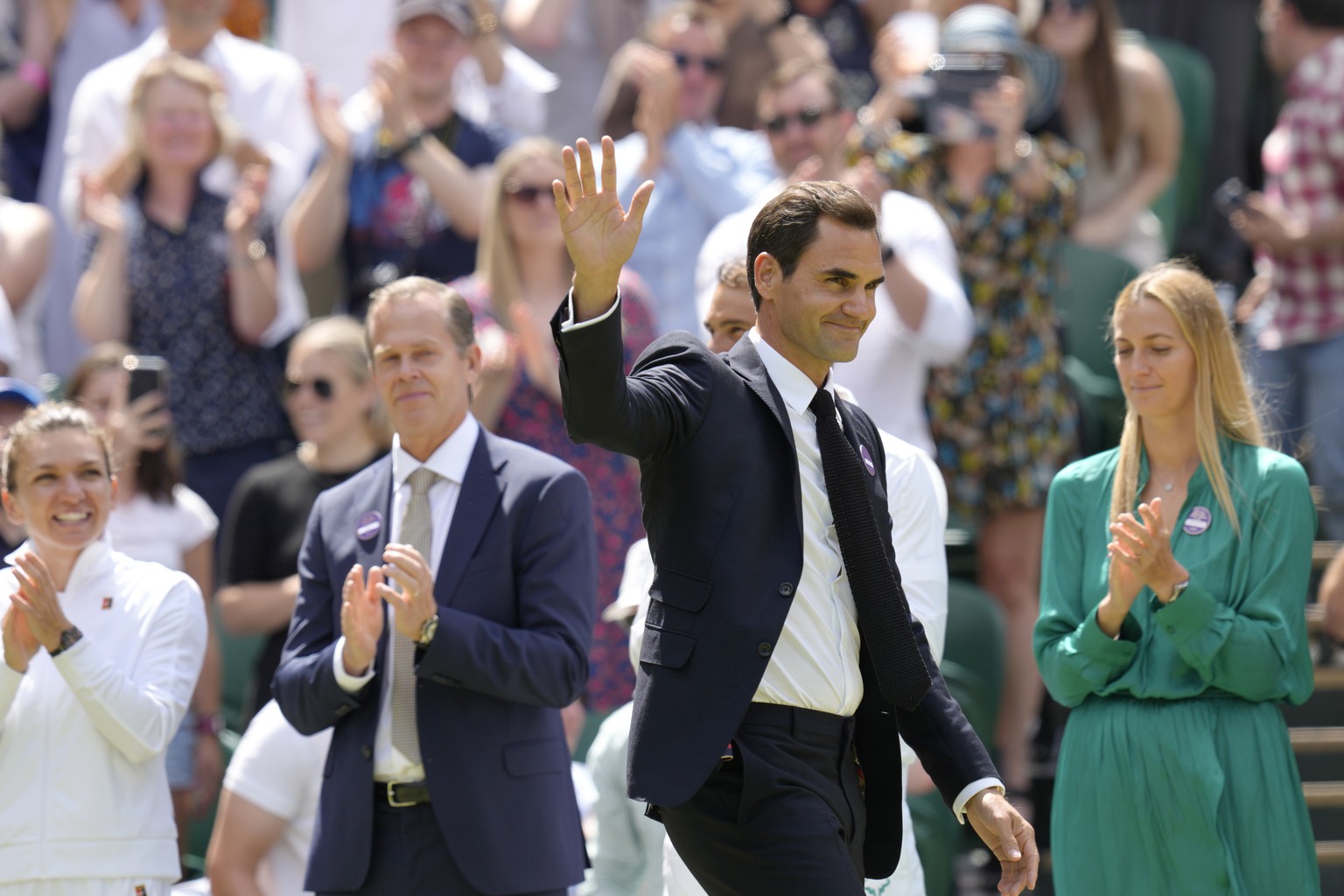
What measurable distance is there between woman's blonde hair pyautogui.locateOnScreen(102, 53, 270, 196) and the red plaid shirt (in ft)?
12.9

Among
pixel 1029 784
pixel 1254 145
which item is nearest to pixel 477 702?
pixel 1029 784

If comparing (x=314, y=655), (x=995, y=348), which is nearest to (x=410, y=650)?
(x=314, y=655)

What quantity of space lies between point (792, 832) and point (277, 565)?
299 centimetres

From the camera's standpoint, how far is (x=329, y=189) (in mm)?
7109

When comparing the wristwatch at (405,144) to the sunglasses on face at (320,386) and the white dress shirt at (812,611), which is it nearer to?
the sunglasses on face at (320,386)

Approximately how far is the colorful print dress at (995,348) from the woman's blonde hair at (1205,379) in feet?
7.05

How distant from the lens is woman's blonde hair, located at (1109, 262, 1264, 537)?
4410mm

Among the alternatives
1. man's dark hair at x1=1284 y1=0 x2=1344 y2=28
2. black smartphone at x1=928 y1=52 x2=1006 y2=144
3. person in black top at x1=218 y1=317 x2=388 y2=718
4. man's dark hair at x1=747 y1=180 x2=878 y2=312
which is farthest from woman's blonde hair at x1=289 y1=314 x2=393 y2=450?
man's dark hair at x1=1284 y1=0 x2=1344 y2=28

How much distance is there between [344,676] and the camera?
13.5 ft

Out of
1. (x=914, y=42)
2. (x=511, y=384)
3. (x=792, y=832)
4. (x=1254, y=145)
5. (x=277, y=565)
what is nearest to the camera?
(x=792, y=832)

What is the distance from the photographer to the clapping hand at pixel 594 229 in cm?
304

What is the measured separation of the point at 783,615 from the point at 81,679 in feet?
5.94

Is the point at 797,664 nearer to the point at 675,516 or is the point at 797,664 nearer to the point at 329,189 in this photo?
the point at 675,516

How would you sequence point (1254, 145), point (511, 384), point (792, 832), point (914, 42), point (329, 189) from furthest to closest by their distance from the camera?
point (1254, 145) < point (914, 42) < point (329, 189) < point (511, 384) < point (792, 832)
